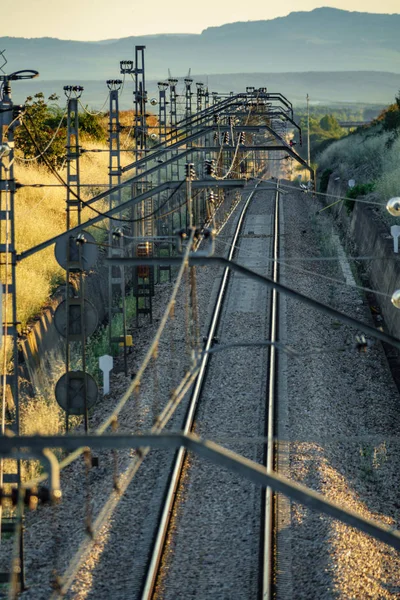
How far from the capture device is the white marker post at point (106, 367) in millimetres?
18781

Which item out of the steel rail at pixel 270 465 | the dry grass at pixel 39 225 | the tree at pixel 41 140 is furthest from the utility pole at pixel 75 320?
the tree at pixel 41 140

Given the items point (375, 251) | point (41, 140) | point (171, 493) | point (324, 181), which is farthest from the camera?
point (324, 181)

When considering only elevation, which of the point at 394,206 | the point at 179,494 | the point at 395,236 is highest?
the point at 394,206

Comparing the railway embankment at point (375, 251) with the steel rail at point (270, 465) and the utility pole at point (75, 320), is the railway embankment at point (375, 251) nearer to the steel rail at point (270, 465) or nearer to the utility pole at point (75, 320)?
the steel rail at point (270, 465)

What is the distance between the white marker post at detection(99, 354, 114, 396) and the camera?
18.8 meters

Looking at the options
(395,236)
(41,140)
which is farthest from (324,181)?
(395,236)

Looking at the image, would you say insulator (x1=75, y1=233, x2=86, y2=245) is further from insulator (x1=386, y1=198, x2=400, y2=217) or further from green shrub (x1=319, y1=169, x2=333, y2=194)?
green shrub (x1=319, y1=169, x2=333, y2=194)

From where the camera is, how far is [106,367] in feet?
62.1

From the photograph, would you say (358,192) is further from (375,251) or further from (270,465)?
(270,465)

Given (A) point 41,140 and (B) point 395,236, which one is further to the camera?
(A) point 41,140

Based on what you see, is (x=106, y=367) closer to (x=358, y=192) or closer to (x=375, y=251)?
(x=375, y=251)

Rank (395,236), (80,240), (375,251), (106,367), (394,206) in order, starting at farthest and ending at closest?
1. (375,251)
2. (395,236)
3. (106,367)
4. (394,206)
5. (80,240)

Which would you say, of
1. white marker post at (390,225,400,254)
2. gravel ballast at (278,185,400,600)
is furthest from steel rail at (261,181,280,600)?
white marker post at (390,225,400,254)

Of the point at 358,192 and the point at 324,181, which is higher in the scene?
the point at 358,192
